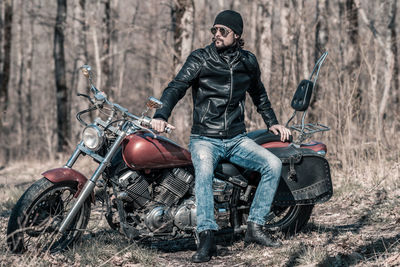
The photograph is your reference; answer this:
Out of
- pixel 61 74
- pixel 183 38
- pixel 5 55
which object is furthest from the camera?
pixel 5 55

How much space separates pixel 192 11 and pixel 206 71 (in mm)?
6322

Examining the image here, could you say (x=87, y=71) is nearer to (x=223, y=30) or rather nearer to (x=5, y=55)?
(x=223, y=30)

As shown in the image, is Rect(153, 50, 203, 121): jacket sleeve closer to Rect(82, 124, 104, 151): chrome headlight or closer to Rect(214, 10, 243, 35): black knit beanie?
Rect(214, 10, 243, 35): black knit beanie

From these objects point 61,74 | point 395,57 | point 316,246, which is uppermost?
point 395,57

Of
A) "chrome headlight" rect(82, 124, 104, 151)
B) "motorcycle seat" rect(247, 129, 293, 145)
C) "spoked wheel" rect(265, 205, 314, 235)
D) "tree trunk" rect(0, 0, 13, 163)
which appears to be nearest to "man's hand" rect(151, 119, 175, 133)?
"chrome headlight" rect(82, 124, 104, 151)

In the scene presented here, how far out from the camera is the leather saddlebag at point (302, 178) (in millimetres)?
5031

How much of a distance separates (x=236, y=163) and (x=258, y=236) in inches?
25.9

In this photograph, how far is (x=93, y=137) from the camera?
14.3ft

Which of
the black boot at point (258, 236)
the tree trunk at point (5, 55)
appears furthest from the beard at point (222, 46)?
the tree trunk at point (5, 55)

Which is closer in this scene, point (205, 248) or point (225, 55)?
point (205, 248)

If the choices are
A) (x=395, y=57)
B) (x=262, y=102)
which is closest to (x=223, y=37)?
(x=262, y=102)

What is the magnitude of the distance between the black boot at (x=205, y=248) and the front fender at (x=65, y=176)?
3.12ft

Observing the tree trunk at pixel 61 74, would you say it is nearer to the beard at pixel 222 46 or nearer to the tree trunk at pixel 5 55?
the tree trunk at pixel 5 55

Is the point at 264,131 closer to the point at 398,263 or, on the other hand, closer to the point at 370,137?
the point at 398,263
